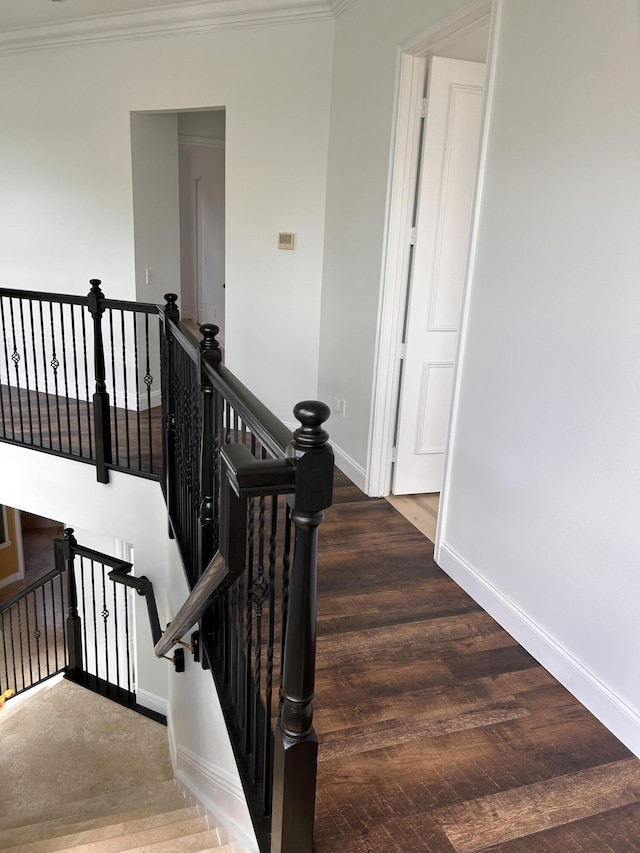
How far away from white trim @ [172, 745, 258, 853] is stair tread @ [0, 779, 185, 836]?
245mm

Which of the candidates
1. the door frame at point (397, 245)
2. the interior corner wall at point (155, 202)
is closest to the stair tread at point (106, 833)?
the door frame at point (397, 245)

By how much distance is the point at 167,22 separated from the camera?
487 cm

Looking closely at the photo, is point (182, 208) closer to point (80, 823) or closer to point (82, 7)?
point (82, 7)

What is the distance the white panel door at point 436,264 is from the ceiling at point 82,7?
62.8 inches

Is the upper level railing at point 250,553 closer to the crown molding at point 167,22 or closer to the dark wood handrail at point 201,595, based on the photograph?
the dark wood handrail at point 201,595

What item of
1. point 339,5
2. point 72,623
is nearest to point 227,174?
point 339,5

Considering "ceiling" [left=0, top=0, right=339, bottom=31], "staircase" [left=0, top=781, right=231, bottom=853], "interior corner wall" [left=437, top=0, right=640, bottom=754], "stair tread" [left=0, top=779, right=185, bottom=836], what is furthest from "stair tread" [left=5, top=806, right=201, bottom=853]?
"ceiling" [left=0, top=0, right=339, bottom=31]

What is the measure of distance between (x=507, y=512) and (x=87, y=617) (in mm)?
6024

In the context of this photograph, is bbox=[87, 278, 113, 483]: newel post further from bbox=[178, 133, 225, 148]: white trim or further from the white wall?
bbox=[178, 133, 225, 148]: white trim

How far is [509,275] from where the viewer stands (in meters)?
2.61

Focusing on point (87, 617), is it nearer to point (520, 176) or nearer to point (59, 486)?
point (59, 486)

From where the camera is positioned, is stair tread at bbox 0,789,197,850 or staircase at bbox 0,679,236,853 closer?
staircase at bbox 0,679,236,853

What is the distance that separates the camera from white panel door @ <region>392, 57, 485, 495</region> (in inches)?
139

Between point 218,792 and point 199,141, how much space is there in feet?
19.8
